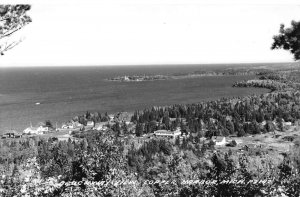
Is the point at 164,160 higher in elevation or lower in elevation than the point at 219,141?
higher

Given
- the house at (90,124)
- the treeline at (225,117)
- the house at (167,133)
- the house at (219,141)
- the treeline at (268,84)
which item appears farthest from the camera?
the treeline at (268,84)

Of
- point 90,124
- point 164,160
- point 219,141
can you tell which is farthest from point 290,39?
point 90,124

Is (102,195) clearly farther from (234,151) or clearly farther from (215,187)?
(234,151)

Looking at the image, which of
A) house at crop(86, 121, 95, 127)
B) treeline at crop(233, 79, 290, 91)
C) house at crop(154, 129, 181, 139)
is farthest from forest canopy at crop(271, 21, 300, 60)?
treeline at crop(233, 79, 290, 91)

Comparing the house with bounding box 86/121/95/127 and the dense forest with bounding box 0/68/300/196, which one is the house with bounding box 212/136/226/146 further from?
the house with bounding box 86/121/95/127

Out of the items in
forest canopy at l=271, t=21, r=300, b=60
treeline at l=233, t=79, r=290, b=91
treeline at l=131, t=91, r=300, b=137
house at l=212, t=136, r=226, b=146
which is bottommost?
house at l=212, t=136, r=226, b=146

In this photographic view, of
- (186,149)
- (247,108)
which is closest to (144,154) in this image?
(186,149)

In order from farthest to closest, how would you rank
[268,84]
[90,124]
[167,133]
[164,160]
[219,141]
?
[268,84]
[90,124]
[167,133]
[219,141]
[164,160]

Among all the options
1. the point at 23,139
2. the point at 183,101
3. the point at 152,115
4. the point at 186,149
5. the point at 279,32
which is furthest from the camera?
the point at 183,101

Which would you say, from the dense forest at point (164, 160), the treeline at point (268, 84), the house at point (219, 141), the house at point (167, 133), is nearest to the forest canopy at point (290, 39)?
the dense forest at point (164, 160)

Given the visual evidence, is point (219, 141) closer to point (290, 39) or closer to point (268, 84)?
point (290, 39)

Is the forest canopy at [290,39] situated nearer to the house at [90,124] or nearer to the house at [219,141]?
the house at [219,141]
